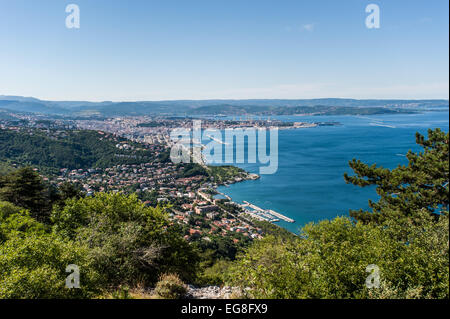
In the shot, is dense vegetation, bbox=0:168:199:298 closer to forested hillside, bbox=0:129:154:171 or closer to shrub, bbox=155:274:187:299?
shrub, bbox=155:274:187:299

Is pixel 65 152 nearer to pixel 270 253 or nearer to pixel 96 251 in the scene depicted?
pixel 96 251

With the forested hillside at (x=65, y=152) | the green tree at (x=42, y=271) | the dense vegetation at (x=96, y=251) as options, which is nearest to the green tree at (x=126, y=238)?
the dense vegetation at (x=96, y=251)

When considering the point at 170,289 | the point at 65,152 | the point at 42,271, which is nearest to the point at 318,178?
the point at 170,289

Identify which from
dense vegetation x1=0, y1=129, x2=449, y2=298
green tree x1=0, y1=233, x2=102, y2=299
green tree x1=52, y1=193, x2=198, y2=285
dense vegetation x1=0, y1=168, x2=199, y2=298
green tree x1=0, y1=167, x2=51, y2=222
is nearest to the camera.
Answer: green tree x1=0, y1=233, x2=102, y2=299

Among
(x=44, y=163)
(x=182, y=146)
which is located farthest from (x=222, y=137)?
(x=44, y=163)

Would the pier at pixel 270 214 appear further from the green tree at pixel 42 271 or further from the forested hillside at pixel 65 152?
the forested hillside at pixel 65 152

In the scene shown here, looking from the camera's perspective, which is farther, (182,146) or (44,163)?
(182,146)

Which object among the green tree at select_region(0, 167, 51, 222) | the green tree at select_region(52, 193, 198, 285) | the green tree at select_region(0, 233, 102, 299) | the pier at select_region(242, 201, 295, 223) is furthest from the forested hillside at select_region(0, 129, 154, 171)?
the green tree at select_region(0, 233, 102, 299)
